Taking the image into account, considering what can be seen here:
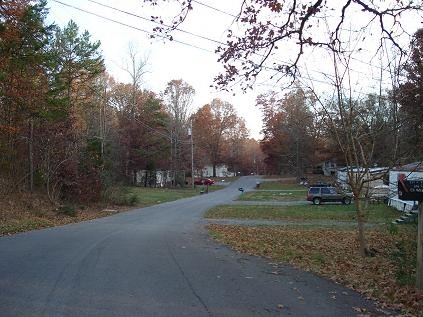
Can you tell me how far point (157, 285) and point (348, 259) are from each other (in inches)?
235

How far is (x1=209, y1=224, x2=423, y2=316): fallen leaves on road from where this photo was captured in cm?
780

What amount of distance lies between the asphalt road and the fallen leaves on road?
0.52m

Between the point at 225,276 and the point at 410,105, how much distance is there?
1009cm

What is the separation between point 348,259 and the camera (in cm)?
1209

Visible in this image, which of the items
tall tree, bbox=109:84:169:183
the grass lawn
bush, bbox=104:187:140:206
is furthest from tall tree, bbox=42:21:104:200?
tall tree, bbox=109:84:169:183

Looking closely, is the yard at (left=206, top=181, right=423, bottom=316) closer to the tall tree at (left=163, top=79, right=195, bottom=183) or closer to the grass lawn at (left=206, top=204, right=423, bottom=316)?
the grass lawn at (left=206, top=204, right=423, bottom=316)

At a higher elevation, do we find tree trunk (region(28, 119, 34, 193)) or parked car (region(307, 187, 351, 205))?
tree trunk (region(28, 119, 34, 193))

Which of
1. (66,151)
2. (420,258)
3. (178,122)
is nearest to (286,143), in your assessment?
(178,122)

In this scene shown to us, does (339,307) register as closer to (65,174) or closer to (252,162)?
(65,174)

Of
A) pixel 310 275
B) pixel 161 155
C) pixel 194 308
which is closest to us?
pixel 194 308

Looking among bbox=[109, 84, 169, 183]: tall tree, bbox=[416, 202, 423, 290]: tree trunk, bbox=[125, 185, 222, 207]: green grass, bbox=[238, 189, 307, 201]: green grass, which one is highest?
bbox=[109, 84, 169, 183]: tall tree

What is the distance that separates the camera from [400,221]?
80.7 ft

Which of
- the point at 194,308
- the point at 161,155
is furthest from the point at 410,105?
the point at 161,155

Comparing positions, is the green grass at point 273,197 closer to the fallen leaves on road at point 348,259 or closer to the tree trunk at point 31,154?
the tree trunk at point 31,154
